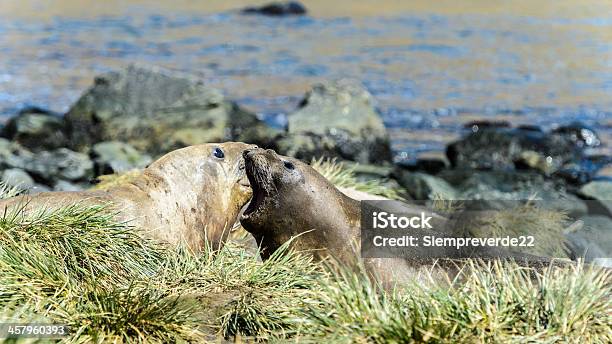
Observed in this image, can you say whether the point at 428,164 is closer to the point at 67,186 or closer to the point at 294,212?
the point at 67,186

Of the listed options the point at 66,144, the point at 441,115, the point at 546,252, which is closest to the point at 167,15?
the point at 441,115

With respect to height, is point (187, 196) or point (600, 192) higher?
point (187, 196)

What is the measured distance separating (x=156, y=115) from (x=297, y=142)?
9.98 feet

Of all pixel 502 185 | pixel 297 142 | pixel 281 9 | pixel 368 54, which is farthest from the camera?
pixel 281 9

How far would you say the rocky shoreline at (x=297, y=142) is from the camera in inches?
635

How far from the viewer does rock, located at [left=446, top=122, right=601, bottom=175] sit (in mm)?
20281

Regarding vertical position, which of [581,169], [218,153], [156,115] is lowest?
[581,169]

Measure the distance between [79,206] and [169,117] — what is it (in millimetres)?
11798

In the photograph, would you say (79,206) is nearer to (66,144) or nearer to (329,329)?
(329,329)

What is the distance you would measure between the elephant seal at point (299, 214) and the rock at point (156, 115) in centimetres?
990

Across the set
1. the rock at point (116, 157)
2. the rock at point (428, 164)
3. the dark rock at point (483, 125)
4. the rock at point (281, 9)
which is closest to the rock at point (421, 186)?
the rock at point (428, 164)

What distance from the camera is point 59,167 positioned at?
16.1 m

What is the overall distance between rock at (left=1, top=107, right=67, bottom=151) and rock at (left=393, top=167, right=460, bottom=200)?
743 cm

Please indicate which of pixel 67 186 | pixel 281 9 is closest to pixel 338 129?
pixel 67 186
